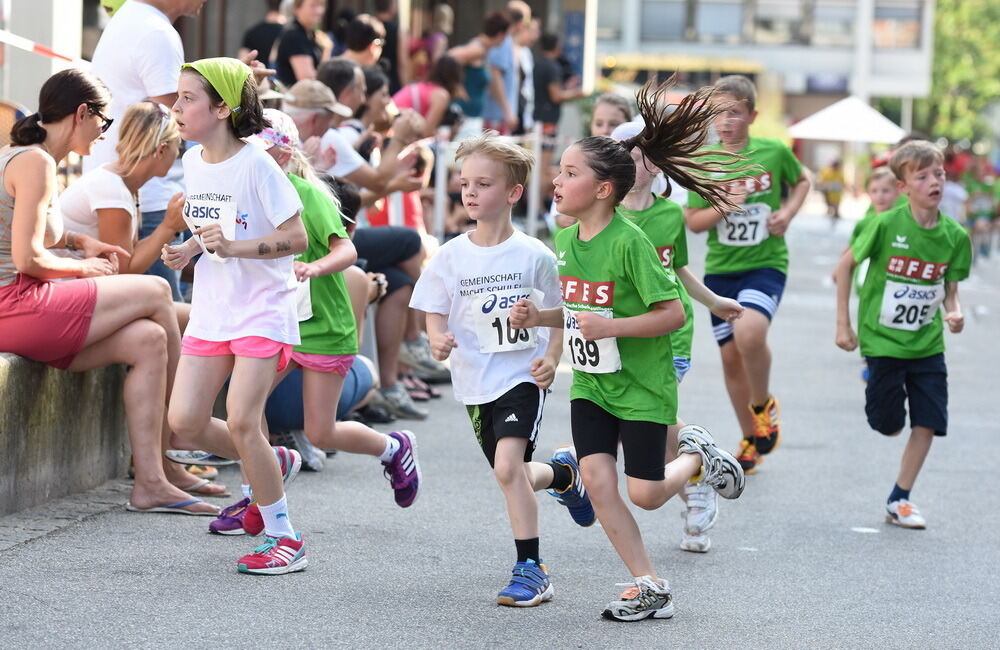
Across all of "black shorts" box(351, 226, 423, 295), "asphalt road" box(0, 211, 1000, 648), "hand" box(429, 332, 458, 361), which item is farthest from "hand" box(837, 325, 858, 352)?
"black shorts" box(351, 226, 423, 295)

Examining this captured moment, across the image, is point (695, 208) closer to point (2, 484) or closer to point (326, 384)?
point (326, 384)

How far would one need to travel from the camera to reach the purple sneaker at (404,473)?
20.9ft

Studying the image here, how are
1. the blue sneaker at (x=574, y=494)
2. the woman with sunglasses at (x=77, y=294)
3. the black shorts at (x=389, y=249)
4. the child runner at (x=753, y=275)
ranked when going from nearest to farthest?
the blue sneaker at (x=574, y=494), the woman with sunglasses at (x=77, y=294), the child runner at (x=753, y=275), the black shorts at (x=389, y=249)

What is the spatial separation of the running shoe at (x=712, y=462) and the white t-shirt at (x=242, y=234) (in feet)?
4.95

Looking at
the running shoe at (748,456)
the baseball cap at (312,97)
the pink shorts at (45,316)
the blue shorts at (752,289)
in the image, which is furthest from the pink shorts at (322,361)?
the running shoe at (748,456)

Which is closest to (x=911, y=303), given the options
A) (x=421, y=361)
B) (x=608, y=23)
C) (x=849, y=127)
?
(x=421, y=361)

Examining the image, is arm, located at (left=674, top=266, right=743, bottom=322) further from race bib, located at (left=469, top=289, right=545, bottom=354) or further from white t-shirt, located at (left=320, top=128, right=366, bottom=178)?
white t-shirt, located at (left=320, top=128, right=366, bottom=178)

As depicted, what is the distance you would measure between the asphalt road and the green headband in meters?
1.63

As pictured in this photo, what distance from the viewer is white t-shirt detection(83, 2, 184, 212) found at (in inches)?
280

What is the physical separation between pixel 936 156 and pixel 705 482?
2171 mm

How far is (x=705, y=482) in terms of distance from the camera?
5816mm

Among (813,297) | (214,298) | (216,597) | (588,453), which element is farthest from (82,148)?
(813,297)

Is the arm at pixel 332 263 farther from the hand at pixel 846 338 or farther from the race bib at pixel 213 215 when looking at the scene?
the hand at pixel 846 338

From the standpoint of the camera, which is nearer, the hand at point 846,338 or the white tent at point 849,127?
the hand at point 846,338
